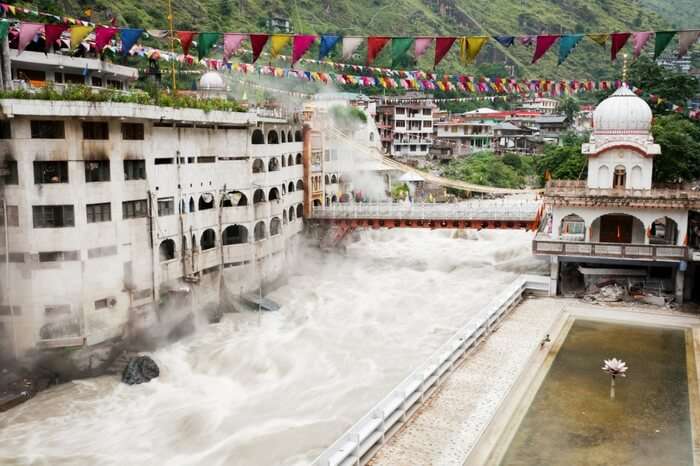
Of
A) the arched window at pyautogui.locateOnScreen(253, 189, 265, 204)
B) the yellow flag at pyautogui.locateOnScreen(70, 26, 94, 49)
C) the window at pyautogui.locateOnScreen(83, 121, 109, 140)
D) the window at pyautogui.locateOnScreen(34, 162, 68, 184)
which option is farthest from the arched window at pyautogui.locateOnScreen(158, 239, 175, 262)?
the yellow flag at pyautogui.locateOnScreen(70, 26, 94, 49)

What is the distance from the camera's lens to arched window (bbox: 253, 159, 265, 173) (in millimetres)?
43469

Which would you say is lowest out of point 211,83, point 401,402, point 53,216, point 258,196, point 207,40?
point 401,402

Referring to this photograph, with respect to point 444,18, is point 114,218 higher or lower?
lower

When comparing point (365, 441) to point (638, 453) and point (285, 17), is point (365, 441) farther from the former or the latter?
point (285, 17)

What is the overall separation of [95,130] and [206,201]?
900cm

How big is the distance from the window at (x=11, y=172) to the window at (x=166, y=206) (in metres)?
7.15

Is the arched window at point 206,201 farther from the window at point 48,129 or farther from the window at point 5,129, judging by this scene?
the window at point 5,129

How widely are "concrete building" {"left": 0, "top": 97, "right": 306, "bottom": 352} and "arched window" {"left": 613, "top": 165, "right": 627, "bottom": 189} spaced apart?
71.1 ft

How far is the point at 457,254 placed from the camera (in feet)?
179

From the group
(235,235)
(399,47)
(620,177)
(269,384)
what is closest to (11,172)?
(269,384)

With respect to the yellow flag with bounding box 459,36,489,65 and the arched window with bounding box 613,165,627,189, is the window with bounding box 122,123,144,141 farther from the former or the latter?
the arched window with bounding box 613,165,627,189

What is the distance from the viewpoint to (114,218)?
32.1 m

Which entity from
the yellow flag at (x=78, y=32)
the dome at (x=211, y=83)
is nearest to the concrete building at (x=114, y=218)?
the yellow flag at (x=78, y=32)

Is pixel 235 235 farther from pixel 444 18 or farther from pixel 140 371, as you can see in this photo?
pixel 444 18
